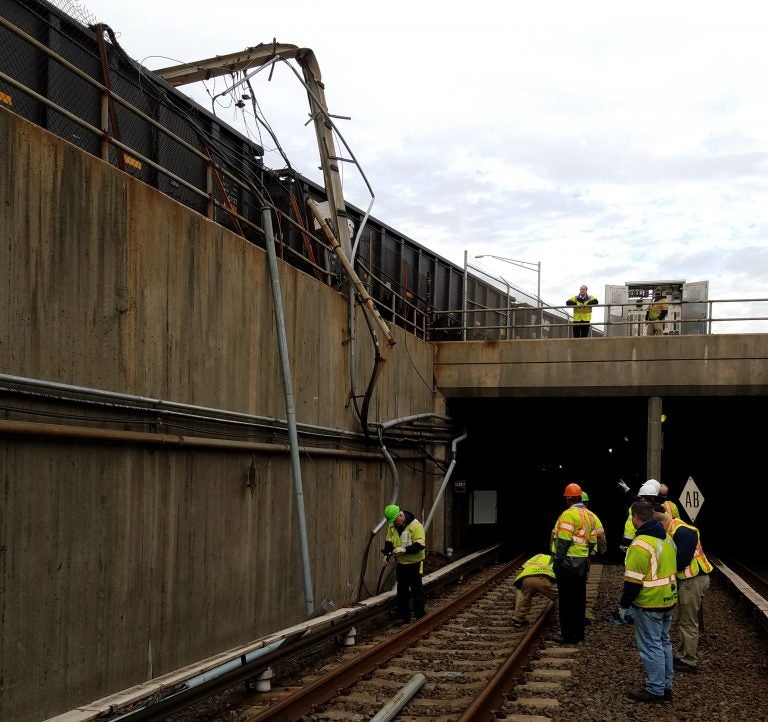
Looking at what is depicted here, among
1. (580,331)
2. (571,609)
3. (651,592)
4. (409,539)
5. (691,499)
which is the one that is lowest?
(571,609)

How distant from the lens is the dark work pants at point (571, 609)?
11234 millimetres

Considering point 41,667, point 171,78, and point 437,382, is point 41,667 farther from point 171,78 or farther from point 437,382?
point 437,382

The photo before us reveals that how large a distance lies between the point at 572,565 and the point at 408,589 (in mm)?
2883

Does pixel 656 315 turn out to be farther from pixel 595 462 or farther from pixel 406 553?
pixel 595 462

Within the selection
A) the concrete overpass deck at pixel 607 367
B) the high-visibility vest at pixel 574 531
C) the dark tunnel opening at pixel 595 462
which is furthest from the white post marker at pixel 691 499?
the high-visibility vest at pixel 574 531

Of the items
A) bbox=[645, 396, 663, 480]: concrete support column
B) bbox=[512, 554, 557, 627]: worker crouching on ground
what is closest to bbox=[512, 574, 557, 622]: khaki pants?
bbox=[512, 554, 557, 627]: worker crouching on ground

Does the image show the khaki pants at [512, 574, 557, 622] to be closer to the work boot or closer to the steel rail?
the steel rail

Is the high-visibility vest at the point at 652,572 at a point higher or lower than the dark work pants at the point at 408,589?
higher

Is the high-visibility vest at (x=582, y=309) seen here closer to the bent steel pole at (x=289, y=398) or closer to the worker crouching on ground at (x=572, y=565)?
the worker crouching on ground at (x=572, y=565)

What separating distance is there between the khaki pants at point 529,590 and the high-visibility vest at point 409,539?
5.21 feet

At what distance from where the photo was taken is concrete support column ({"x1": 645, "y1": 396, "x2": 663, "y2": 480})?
20547 mm

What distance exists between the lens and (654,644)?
828cm

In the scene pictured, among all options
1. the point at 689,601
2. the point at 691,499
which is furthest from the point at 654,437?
the point at 689,601

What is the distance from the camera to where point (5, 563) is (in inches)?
262
